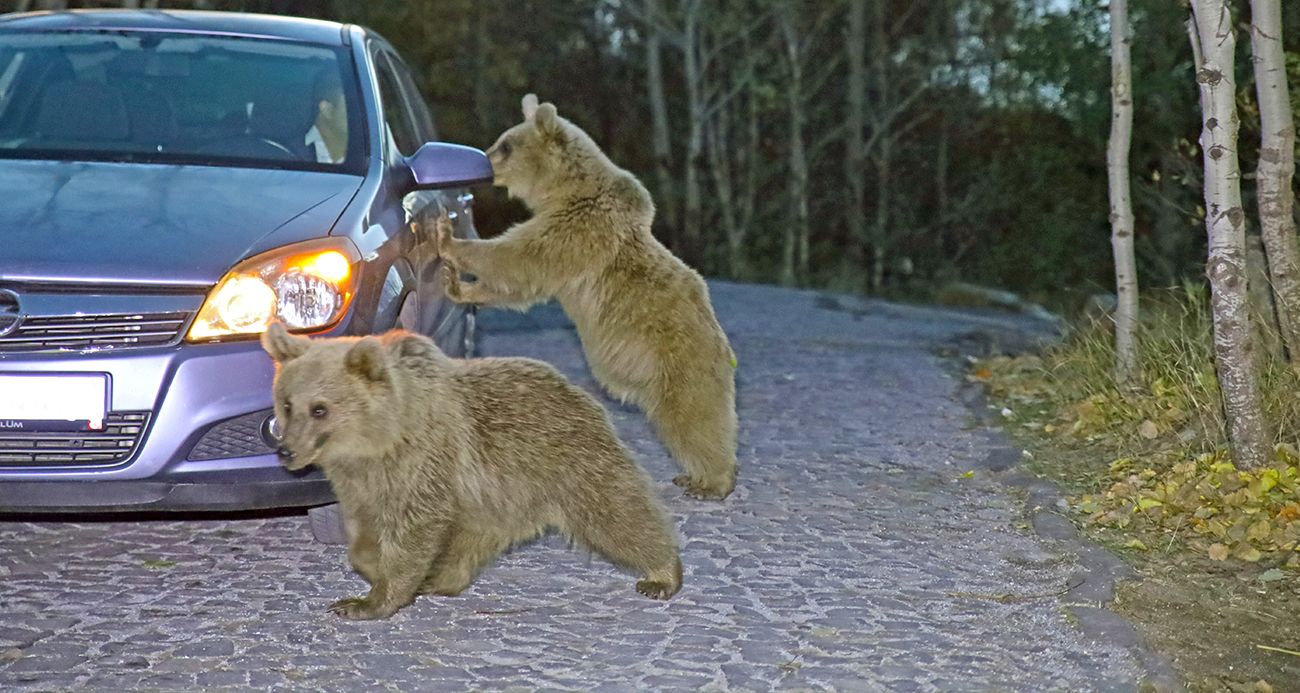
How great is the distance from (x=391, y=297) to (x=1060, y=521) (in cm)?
304

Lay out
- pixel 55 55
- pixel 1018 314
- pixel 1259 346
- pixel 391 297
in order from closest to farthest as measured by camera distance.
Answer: pixel 391 297
pixel 55 55
pixel 1259 346
pixel 1018 314

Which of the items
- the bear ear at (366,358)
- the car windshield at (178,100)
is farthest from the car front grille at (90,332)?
the car windshield at (178,100)

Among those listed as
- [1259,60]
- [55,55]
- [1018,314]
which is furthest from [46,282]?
[1018,314]

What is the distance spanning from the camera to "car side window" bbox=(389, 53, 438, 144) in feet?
27.0

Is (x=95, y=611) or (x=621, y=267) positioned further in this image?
(x=621, y=267)

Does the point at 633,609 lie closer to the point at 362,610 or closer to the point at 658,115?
the point at 362,610

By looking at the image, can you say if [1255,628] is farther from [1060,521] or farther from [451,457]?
[451,457]

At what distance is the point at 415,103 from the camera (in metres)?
8.54

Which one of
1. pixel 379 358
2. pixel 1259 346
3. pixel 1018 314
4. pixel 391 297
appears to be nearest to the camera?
pixel 379 358

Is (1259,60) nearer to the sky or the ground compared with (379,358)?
nearer to the sky

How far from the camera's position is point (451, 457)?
4922mm

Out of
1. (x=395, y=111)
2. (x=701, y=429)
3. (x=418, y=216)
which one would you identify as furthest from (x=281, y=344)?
(x=395, y=111)

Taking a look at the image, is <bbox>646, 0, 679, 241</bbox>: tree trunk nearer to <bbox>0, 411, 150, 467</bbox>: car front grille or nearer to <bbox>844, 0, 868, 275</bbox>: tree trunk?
<bbox>844, 0, 868, 275</bbox>: tree trunk

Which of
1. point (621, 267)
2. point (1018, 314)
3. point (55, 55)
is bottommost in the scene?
point (1018, 314)
